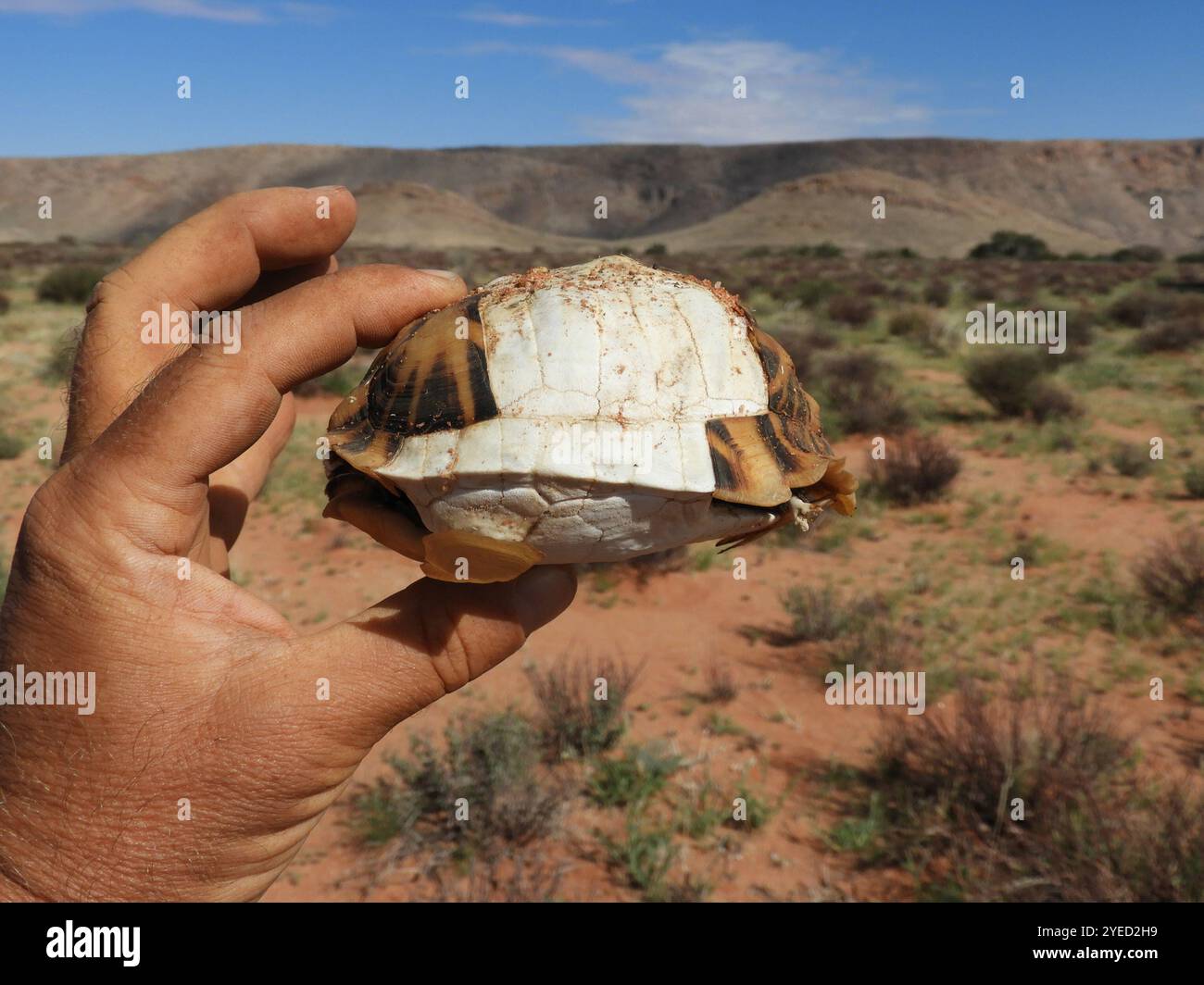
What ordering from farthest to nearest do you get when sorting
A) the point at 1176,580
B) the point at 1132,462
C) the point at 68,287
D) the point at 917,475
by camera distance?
1. the point at 68,287
2. the point at 1132,462
3. the point at 917,475
4. the point at 1176,580

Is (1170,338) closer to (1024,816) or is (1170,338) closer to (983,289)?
(983,289)

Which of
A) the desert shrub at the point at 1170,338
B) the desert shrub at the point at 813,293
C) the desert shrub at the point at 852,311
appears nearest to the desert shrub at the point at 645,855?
the desert shrub at the point at 1170,338

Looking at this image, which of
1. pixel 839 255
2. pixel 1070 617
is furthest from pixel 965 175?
pixel 1070 617

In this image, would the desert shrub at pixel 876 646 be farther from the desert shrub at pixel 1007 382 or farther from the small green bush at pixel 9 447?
the small green bush at pixel 9 447

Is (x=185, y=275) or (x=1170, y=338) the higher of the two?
(x=1170, y=338)

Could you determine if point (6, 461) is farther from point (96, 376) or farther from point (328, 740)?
point (328, 740)

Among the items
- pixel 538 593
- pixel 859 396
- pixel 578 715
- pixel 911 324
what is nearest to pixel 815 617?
pixel 578 715
